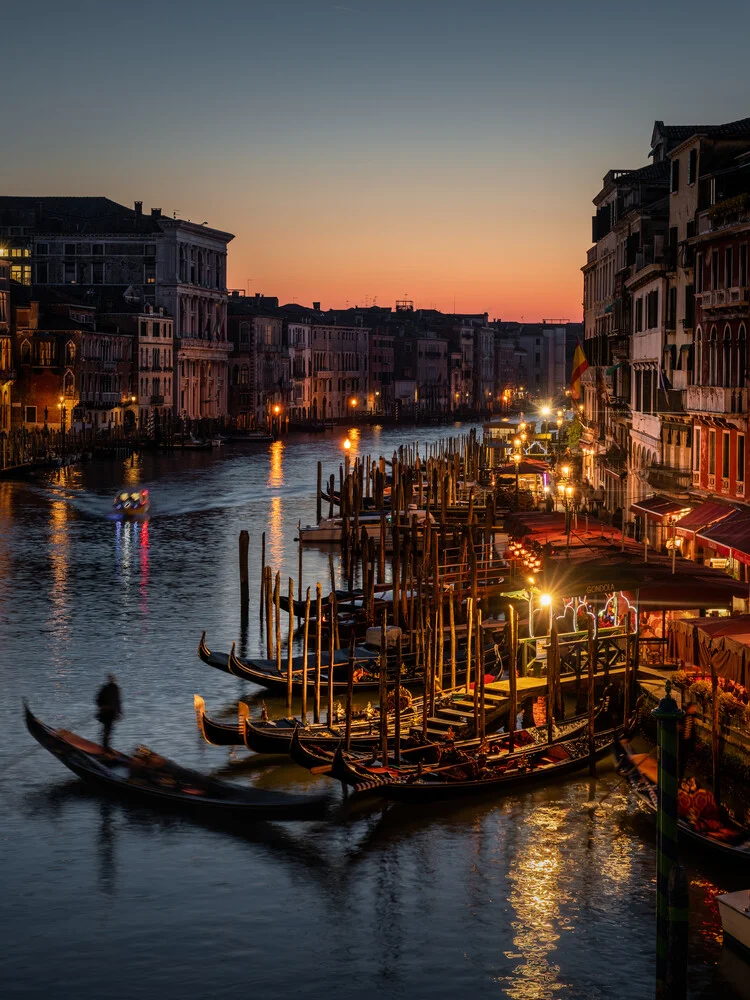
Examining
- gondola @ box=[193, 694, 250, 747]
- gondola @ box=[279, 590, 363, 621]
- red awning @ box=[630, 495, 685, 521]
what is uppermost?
red awning @ box=[630, 495, 685, 521]

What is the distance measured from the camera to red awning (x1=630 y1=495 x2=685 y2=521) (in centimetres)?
2861

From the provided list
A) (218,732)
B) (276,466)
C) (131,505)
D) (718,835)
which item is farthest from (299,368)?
(718,835)

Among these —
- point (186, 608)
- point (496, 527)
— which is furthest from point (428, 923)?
point (496, 527)

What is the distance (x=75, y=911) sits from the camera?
1552cm

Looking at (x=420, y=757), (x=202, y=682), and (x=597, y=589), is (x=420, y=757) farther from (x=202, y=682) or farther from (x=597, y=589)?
(x=202, y=682)

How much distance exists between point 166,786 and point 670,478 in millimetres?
15193

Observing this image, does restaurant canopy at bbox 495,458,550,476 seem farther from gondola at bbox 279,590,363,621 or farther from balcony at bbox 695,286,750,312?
balcony at bbox 695,286,750,312

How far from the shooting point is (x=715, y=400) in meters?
27.5

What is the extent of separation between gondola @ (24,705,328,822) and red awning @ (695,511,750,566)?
7786 millimetres

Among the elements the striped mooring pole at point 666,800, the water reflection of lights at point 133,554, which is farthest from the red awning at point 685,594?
the water reflection of lights at point 133,554

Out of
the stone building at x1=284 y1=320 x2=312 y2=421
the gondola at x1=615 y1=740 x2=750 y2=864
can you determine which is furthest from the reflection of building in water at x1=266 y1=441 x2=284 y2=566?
the stone building at x1=284 y1=320 x2=312 y2=421

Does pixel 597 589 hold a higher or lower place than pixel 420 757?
higher

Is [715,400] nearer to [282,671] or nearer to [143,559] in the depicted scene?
[282,671]

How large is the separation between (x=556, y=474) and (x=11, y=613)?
25709 mm
